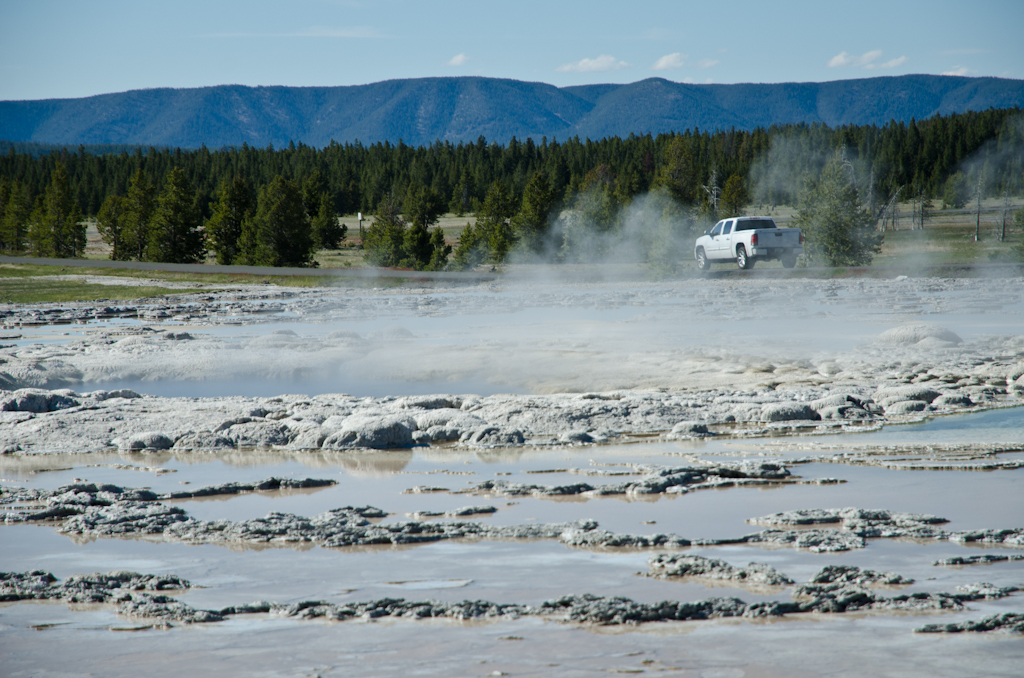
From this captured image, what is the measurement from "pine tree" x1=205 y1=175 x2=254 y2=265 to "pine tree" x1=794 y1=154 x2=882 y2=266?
3749 centimetres

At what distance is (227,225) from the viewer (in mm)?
65938

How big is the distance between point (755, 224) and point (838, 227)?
20.7 m

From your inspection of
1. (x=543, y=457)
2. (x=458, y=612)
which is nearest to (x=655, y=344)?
(x=543, y=457)

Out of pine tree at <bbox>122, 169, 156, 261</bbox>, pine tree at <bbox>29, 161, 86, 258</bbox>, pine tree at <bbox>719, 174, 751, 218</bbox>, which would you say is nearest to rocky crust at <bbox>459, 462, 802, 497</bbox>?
pine tree at <bbox>122, 169, 156, 261</bbox>

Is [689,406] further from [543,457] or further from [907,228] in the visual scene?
→ [907,228]

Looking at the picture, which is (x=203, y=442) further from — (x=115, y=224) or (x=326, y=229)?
(x=115, y=224)

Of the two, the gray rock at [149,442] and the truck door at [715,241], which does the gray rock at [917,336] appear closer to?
the gray rock at [149,442]

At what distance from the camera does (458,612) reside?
5.10 meters

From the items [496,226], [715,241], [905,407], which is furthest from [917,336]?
[496,226]

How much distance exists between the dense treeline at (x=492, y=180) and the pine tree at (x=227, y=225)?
0.34 ft

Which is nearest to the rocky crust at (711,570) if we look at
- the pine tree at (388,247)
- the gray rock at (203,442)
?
the gray rock at (203,442)

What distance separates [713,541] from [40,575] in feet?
14.6

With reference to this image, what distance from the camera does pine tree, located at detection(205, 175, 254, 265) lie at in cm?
6456

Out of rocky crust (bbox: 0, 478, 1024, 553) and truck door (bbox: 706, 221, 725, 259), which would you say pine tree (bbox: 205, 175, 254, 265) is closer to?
truck door (bbox: 706, 221, 725, 259)
